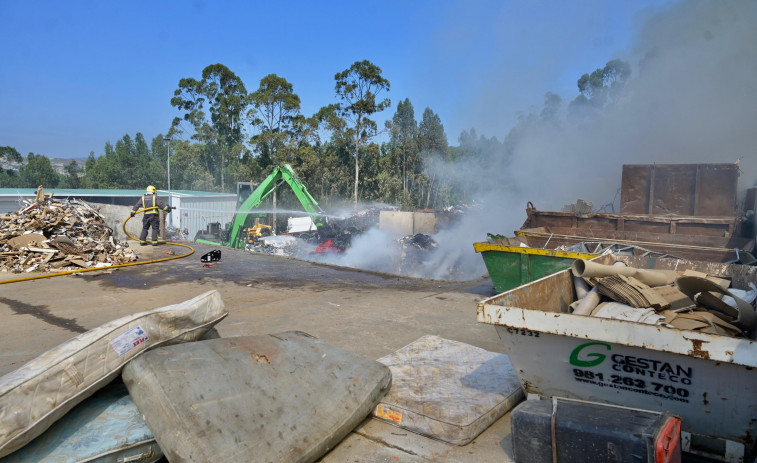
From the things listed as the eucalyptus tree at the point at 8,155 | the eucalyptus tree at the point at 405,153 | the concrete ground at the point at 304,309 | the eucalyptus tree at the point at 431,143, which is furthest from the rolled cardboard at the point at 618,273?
the eucalyptus tree at the point at 8,155

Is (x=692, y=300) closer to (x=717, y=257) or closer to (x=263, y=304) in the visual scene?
(x=717, y=257)

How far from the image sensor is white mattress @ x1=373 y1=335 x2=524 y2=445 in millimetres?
3221

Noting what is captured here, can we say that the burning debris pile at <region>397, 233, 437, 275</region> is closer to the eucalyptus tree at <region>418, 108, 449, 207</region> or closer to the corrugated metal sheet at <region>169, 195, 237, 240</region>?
the corrugated metal sheet at <region>169, 195, 237, 240</region>

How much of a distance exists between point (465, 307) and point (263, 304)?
9.65 ft

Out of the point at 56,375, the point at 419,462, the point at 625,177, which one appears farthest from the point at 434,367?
the point at 625,177

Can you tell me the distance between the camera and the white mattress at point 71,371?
2.28 meters

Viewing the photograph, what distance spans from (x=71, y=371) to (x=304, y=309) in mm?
4209

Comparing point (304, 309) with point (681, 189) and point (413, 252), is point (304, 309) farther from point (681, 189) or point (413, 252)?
point (413, 252)

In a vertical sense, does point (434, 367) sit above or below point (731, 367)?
below

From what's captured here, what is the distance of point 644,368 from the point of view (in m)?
2.77

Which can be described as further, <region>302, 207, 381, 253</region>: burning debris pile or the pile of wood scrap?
<region>302, 207, 381, 253</region>: burning debris pile

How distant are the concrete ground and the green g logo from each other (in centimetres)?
70

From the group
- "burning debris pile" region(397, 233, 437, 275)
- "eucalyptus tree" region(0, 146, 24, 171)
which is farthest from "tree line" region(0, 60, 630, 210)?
"burning debris pile" region(397, 233, 437, 275)

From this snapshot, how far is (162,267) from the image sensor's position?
9758 mm
